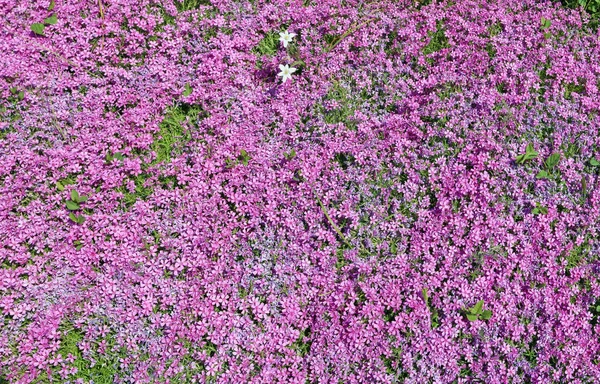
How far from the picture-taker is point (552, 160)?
17.3 ft

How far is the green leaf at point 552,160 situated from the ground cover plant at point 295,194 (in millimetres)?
22

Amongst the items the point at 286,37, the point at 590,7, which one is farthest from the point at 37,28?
the point at 590,7

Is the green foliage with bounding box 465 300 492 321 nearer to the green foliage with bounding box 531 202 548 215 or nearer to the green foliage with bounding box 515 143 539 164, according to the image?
the green foliage with bounding box 531 202 548 215

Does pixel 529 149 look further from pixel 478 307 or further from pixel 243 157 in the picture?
pixel 243 157

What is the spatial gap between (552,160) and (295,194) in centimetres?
285

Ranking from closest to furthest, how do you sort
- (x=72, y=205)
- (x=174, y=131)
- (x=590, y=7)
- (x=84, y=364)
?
(x=84, y=364)
(x=72, y=205)
(x=174, y=131)
(x=590, y=7)

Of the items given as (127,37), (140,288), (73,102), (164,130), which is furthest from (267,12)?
(140,288)

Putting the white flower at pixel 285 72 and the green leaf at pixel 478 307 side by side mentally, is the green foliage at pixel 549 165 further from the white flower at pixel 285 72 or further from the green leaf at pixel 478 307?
the white flower at pixel 285 72

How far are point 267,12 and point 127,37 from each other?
1.85m

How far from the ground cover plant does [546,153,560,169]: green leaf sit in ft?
0.07

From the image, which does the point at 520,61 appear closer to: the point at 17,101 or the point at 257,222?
the point at 257,222

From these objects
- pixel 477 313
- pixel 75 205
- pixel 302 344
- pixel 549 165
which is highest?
pixel 549 165

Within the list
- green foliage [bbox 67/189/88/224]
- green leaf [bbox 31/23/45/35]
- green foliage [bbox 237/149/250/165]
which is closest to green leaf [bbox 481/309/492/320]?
green foliage [bbox 237/149/250/165]

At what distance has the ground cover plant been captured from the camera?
4.29 m
